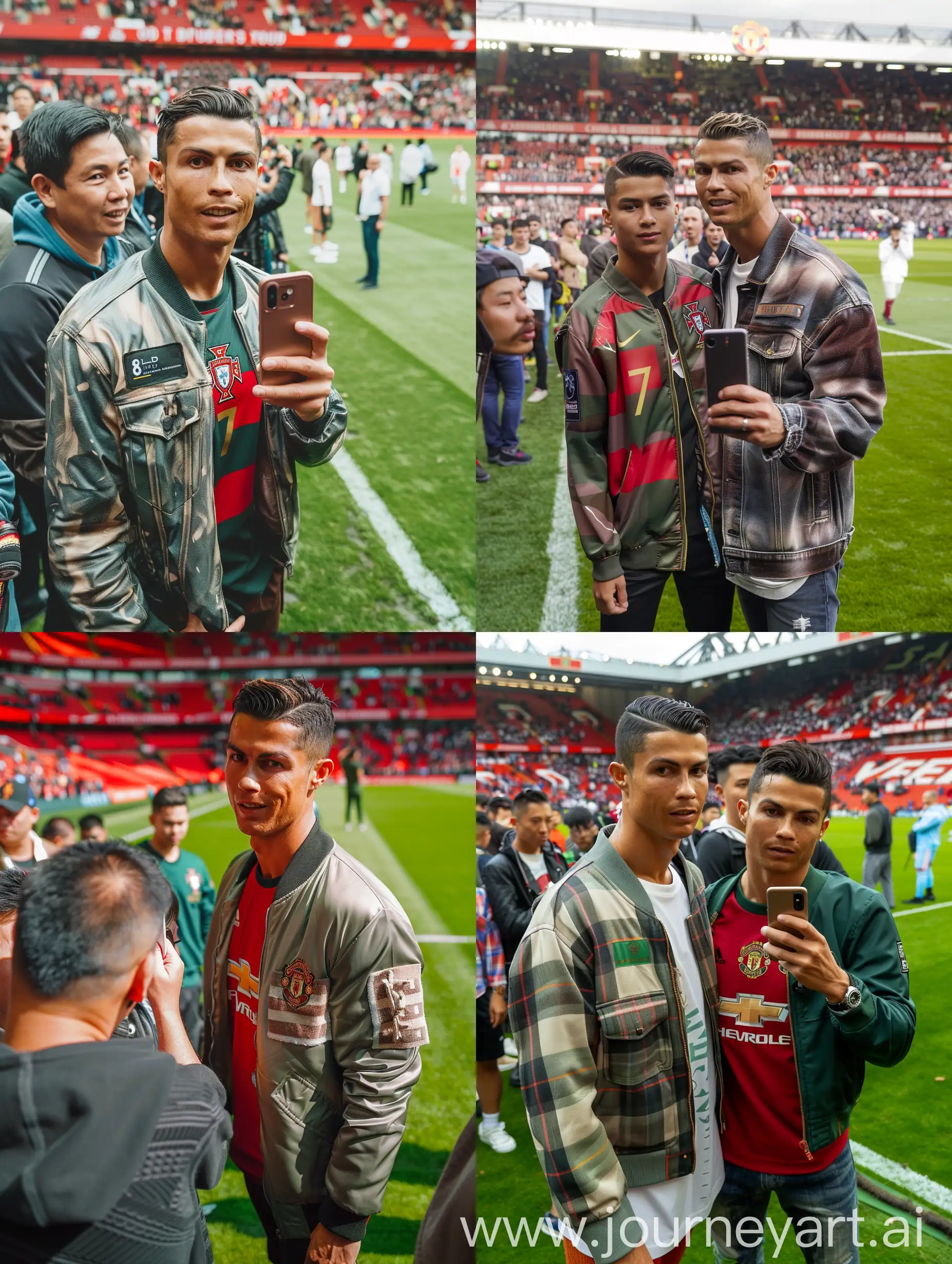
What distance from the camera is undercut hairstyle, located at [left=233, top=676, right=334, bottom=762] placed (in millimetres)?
2873

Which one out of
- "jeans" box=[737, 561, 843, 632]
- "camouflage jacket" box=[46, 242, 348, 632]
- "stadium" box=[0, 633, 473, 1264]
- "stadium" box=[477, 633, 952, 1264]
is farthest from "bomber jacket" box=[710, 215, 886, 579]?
"stadium" box=[0, 633, 473, 1264]

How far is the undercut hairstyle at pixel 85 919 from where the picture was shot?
70.3 inches

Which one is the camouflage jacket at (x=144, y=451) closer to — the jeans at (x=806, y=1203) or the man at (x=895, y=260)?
the man at (x=895, y=260)

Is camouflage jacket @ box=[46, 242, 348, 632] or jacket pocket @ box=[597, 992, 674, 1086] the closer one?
jacket pocket @ box=[597, 992, 674, 1086]

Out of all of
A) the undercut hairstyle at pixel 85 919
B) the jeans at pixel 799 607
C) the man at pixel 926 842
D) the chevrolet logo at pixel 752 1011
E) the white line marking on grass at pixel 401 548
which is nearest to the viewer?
the undercut hairstyle at pixel 85 919

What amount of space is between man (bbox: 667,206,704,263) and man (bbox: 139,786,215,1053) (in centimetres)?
296

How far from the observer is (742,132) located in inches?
129

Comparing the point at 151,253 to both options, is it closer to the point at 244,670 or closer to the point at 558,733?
the point at 244,670

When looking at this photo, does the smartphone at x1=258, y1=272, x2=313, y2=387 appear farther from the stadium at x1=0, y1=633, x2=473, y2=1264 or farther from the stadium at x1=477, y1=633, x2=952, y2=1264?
the stadium at x1=477, y1=633, x2=952, y2=1264

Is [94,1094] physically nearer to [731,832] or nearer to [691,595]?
[731,832]

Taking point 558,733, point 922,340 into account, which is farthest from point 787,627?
point 922,340

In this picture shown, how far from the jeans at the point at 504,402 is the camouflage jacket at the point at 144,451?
1003mm

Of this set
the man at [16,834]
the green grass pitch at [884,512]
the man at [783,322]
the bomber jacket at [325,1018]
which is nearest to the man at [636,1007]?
the bomber jacket at [325,1018]

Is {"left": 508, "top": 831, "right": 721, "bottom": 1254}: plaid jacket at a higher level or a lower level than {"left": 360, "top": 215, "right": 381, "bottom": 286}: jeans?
lower
